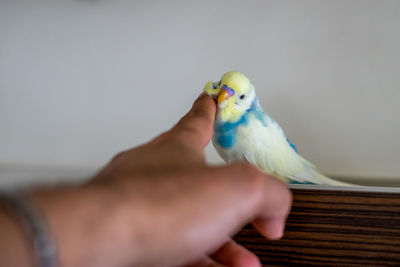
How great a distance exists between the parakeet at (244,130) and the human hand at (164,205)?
32 cm

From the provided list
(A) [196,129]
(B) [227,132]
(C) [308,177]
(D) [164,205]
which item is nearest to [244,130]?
(B) [227,132]

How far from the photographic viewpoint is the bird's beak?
0.62 m

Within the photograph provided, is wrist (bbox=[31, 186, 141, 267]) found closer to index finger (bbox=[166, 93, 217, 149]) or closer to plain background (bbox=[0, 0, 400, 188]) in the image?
index finger (bbox=[166, 93, 217, 149])

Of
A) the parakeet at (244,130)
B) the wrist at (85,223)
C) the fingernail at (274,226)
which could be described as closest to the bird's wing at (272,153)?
the parakeet at (244,130)

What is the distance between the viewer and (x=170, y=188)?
24 centimetres

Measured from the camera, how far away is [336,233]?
43 cm

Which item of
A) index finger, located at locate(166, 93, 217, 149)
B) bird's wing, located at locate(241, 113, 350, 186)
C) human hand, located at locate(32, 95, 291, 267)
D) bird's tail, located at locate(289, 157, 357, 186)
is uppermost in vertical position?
index finger, located at locate(166, 93, 217, 149)

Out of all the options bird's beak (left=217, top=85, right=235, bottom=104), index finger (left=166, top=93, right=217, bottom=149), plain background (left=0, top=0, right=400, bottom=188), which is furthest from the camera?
plain background (left=0, top=0, right=400, bottom=188)

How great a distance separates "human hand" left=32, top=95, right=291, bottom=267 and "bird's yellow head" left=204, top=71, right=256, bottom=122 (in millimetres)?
318

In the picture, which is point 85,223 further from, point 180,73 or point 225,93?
point 180,73

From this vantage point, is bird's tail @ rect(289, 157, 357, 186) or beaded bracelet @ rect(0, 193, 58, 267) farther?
bird's tail @ rect(289, 157, 357, 186)

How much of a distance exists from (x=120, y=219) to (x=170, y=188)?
4 centimetres

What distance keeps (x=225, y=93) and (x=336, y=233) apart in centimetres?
29

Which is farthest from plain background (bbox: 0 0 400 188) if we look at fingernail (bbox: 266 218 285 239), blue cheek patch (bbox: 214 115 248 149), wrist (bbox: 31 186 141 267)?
wrist (bbox: 31 186 141 267)
